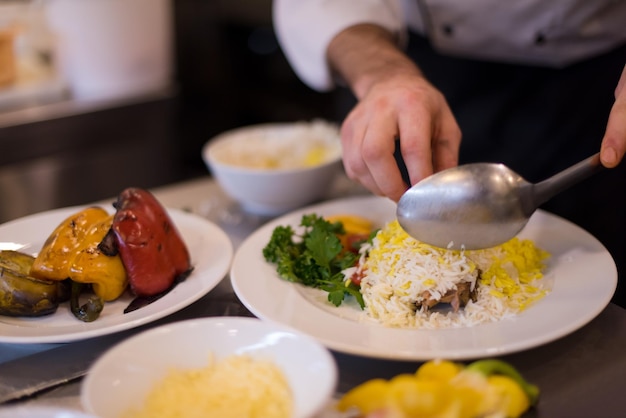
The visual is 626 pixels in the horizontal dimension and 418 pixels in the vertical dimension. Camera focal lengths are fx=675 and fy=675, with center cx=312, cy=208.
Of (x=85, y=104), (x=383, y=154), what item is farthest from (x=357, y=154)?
(x=85, y=104)

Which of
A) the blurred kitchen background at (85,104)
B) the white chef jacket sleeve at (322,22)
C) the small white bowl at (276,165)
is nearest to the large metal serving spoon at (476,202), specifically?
the small white bowl at (276,165)

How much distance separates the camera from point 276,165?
1.61 m

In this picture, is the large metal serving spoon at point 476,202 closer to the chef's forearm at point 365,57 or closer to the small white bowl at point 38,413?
the chef's forearm at point 365,57

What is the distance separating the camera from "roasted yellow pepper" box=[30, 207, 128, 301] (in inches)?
41.3

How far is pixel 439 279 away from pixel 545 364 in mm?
195

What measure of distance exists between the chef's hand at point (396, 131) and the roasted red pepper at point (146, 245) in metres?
0.35

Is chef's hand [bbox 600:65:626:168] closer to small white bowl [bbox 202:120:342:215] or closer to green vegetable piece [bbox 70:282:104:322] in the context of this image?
small white bowl [bbox 202:120:342:215]

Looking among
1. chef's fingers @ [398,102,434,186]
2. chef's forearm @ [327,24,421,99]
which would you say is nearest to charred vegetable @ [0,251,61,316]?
chef's fingers @ [398,102,434,186]

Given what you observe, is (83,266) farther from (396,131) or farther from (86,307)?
(396,131)

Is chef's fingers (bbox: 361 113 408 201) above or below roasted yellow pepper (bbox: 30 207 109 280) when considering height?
above

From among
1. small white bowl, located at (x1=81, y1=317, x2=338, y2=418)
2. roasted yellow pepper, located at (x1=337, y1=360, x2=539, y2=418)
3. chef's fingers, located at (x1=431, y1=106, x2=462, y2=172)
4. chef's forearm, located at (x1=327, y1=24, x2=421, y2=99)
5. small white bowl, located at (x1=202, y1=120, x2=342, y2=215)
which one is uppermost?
chef's forearm, located at (x1=327, y1=24, x2=421, y2=99)

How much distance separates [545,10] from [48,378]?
133cm

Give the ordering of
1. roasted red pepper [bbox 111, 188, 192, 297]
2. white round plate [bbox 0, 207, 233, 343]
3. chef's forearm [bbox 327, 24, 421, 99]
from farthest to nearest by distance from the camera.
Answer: chef's forearm [bbox 327, 24, 421, 99] < roasted red pepper [bbox 111, 188, 192, 297] < white round plate [bbox 0, 207, 233, 343]

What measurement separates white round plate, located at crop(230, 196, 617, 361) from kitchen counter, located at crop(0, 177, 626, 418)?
47mm
